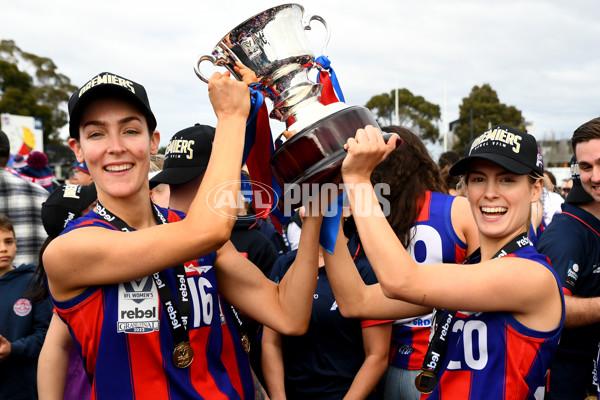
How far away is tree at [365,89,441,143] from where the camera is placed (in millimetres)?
47969

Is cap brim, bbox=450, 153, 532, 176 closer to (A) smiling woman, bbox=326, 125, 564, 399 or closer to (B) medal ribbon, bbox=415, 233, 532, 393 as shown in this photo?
(A) smiling woman, bbox=326, 125, 564, 399

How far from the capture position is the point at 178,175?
3166 mm

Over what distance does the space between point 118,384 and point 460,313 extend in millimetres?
1411

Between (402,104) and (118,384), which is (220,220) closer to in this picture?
Result: (118,384)

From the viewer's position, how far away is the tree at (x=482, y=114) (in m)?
48.7

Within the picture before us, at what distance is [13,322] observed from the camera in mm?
3430

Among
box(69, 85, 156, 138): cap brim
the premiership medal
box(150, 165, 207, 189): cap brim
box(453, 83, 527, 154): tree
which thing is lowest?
the premiership medal

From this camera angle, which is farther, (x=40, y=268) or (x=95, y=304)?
(x=40, y=268)

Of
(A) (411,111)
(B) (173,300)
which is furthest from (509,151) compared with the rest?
(A) (411,111)

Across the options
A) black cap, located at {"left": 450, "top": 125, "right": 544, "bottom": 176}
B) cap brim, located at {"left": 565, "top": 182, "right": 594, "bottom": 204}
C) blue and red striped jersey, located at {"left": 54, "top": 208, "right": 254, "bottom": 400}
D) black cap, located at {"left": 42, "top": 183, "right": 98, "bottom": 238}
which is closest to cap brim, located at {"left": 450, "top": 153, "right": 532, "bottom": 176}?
black cap, located at {"left": 450, "top": 125, "right": 544, "bottom": 176}

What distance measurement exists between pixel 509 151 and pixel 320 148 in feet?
2.92

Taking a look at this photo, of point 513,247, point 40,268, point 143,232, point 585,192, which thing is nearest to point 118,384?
point 143,232

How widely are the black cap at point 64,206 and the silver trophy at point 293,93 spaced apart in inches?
68.2

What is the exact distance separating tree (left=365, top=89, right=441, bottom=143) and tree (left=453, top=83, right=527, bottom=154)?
9.63ft
